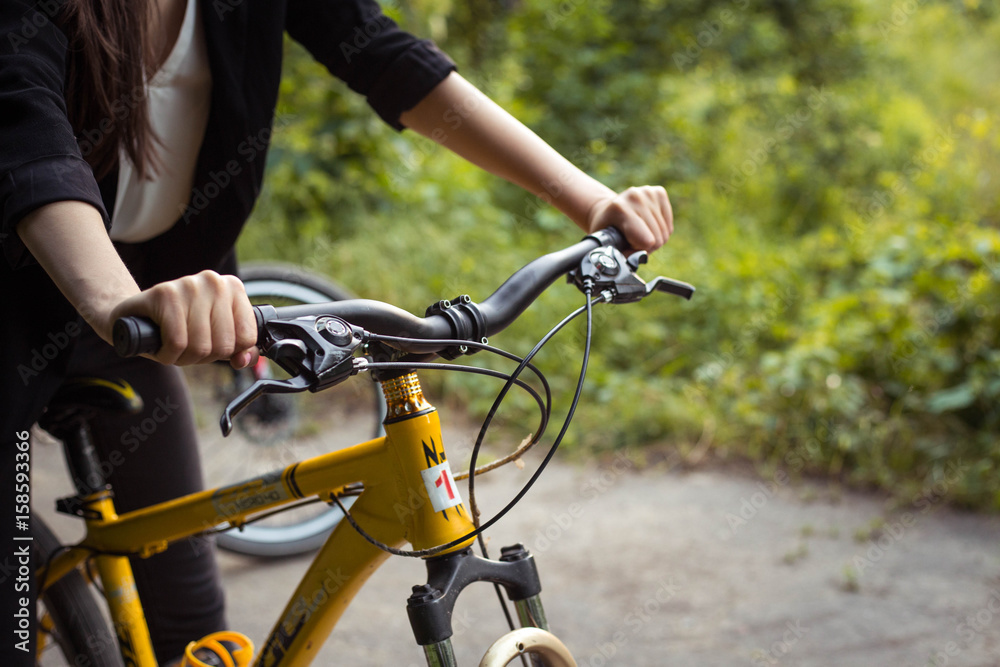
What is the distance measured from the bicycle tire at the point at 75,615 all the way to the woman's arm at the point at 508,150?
1.12 metres

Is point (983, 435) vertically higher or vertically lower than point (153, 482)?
lower

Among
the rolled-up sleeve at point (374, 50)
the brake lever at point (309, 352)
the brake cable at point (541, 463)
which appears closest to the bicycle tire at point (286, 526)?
the rolled-up sleeve at point (374, 50)

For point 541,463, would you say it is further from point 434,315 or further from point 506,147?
point 506,147

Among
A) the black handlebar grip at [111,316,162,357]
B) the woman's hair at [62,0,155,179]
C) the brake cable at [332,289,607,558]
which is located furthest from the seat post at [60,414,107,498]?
the black handlebar grip at [111,316,162,357]

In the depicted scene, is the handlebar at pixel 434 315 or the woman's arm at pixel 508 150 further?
the woman's arm at pixel 508 150

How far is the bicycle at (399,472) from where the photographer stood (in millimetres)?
856

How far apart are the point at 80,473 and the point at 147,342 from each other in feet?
3.17

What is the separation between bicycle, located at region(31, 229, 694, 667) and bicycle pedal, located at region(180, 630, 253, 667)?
0.42 ft

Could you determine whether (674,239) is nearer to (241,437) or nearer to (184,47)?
(241,437)

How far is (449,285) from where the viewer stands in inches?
181

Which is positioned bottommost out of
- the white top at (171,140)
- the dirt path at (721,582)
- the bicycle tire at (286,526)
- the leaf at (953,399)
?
the dirt path at (721,582)

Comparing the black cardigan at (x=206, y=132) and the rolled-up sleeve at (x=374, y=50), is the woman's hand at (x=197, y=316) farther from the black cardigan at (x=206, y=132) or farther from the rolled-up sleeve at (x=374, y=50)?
the rolled-up sleeve at (x=374, y=50)

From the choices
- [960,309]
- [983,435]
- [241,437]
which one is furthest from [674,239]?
[241,437]

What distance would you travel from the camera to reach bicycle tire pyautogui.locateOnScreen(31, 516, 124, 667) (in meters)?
1.65
